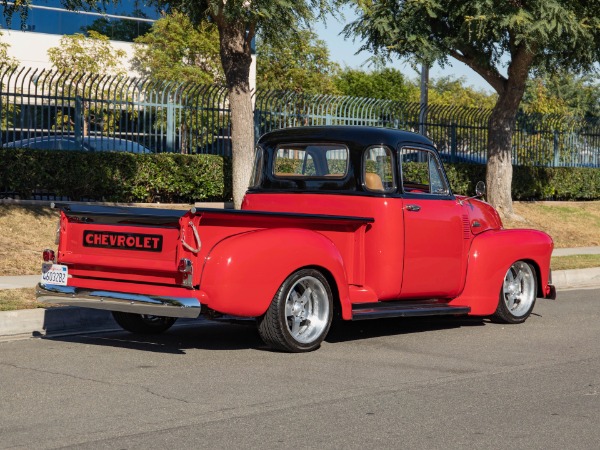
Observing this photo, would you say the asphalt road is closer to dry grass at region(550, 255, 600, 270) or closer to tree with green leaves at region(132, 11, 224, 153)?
dry grass at region(550, 255, 600, 270)

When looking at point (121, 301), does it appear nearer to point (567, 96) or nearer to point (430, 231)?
point (430, 231)

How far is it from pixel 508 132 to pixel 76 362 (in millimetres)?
18984

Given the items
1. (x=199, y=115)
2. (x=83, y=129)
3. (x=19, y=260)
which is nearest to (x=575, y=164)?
(x=199, y=115)

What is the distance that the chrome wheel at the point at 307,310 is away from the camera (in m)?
9.12

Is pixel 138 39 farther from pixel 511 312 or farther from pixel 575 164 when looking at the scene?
pixel 511 312

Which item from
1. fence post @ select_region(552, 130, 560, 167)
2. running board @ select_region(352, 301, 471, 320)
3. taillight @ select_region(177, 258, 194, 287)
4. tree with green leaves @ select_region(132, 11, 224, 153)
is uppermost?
tree with green leaves @ select_region(132, 11, 224, 153)

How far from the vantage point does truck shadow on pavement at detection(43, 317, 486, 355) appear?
959 centimetres

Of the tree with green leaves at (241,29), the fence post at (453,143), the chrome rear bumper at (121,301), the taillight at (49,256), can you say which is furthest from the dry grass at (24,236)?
the fence post at (453,143)

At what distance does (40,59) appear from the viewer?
1996 inches

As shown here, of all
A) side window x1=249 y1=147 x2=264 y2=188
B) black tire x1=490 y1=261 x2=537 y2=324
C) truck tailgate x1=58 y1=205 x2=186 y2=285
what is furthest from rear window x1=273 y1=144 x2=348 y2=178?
black tire x1=490 y1=261 x2=537 y2=324

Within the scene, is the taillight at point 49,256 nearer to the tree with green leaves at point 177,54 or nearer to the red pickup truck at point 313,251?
the red pickup truck at point 313,251

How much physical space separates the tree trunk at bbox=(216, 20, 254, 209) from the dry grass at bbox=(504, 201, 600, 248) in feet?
22.6

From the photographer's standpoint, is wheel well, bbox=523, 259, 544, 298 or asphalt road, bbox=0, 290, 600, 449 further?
wheel well, bbox=523, 259, 544, 298

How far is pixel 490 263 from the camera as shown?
430 inches
